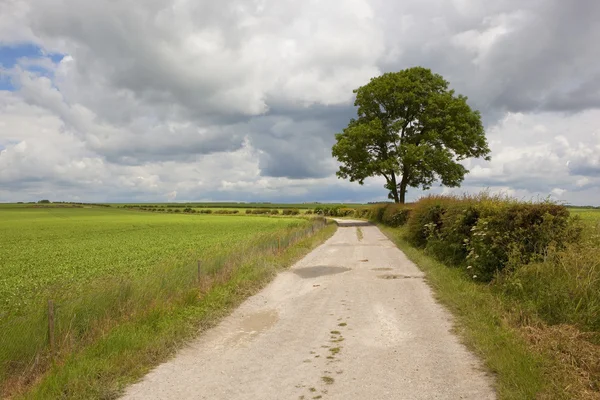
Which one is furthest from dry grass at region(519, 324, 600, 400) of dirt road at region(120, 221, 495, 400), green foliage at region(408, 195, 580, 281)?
green foliage at region(408, 195, 580, 281)

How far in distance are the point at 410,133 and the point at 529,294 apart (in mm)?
35148

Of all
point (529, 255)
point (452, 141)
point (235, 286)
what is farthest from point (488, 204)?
point (452, 141)

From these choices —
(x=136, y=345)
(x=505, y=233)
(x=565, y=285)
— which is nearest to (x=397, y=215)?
(x=505, y=233)

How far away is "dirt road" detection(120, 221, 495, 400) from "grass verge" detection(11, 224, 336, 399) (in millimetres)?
295

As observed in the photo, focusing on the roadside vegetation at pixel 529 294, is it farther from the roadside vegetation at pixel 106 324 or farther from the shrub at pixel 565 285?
the roadside vegetation at pixel 106 324

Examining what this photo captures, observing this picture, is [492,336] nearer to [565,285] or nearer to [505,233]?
[565,285]

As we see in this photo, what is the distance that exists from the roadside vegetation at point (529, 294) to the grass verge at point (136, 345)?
5008mm

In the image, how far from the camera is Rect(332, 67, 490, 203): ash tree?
39.2m

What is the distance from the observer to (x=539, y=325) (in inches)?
279

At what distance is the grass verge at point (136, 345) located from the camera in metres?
5.31

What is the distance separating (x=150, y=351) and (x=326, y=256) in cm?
1272

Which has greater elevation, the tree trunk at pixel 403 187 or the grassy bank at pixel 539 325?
the tree trunk at pixel 403 187

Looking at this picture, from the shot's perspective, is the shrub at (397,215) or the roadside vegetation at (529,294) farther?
the shrub at (397,215)

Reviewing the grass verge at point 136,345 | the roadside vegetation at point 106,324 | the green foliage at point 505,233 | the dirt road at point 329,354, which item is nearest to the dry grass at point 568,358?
the dirt road at point 329,354
